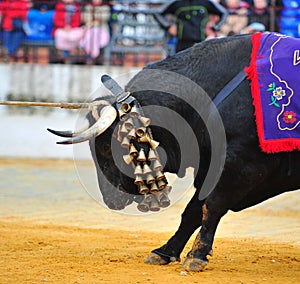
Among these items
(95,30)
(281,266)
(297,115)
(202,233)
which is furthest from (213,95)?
(95,30)

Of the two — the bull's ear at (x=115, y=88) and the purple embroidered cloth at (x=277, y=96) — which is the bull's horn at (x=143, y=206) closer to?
the bull's ear at (x=115, y=88)

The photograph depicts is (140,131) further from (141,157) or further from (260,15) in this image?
(260,15)

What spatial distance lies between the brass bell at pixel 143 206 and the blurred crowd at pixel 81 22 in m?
7.81

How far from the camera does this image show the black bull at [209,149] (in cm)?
491

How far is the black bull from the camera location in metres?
4.91

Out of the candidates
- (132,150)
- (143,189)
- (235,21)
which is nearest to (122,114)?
(132,150)

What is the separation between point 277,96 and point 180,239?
1.36m

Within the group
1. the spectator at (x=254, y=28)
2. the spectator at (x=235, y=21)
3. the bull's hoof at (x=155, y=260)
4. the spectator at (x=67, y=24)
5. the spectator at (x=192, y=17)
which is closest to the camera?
the bull's hoof at (x=155, y=260)

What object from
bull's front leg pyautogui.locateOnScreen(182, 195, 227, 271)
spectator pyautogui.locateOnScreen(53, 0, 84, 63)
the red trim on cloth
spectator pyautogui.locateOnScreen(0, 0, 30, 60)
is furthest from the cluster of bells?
spectator pyautogui.locateOnScreen(0, 0, 30, 60)

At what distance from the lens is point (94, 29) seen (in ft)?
43.4

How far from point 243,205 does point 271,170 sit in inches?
17.7

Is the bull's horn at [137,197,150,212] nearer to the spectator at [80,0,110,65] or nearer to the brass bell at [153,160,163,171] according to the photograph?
the brass bell at [153,160,163,171]

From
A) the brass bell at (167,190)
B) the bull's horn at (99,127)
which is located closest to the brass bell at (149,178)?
the brass bell at (167,190)

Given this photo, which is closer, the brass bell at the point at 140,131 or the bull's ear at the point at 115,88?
the brass bell at the point at 140,131
